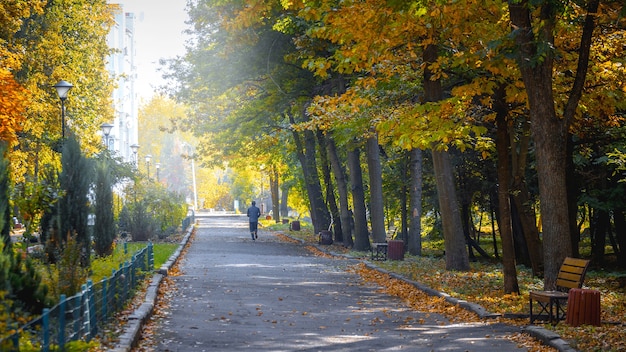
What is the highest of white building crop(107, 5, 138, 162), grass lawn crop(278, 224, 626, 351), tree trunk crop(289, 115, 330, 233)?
white building crop(107, 5, 138, 162)

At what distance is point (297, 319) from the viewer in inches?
570

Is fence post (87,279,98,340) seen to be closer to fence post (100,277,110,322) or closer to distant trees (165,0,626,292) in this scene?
fence post (100,277,110,322)

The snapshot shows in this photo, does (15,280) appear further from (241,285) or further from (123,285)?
(241,285)

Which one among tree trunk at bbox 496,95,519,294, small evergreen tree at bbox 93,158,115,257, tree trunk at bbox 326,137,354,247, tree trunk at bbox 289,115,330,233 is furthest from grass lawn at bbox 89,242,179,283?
tree trunk at bbox 289,115,330,233

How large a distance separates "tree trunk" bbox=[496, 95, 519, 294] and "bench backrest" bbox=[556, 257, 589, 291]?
2.44 metres

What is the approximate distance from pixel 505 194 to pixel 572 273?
3.29 meters

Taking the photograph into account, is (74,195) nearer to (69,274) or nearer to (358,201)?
(69,274)

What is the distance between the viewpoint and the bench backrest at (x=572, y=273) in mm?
13602

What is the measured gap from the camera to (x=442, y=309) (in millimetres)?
15711

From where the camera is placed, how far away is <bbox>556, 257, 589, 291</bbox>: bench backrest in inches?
535

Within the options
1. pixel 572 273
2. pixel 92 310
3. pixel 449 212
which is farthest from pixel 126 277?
pixel 449 212

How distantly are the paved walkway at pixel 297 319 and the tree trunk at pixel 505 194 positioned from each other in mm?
2278

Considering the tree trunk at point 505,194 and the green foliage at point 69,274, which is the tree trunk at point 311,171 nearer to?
the tree trunk at point 505,194

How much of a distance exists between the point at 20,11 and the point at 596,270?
69.7 feet
